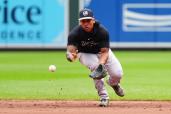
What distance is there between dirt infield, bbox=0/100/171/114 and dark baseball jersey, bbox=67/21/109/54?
99cm

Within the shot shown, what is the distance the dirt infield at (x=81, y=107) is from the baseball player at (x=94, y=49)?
39cm

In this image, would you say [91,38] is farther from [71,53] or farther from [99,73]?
[99,73]

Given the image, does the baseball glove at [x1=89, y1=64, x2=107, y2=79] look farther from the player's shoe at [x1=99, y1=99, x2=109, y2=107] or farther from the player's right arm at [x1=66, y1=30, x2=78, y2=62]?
the player's shoe at [x1=99, y1=99, x2=109, y2=107]

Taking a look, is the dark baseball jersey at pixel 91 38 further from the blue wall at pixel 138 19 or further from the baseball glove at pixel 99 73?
the blue wall at pixel 138 19

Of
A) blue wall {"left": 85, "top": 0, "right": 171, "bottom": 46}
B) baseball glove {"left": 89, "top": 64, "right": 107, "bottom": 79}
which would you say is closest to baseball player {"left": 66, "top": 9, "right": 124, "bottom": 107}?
baseball glove {"left": 89, "top": 64, "right": 107, "bottom": 79}

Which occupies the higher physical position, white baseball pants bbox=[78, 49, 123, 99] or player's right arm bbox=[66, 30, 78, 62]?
player's right arm bbox=[66, 30, 78, 62]

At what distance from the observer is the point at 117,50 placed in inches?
1113

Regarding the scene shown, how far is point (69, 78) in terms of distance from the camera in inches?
661

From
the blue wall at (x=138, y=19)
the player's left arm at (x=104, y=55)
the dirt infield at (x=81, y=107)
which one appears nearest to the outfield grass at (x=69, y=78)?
the dirt infield at (x=81, y=107)

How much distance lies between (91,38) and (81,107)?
1141 millimetres

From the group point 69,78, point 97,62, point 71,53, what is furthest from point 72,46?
point 69,78

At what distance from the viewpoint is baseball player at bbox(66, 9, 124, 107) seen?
10844 mm

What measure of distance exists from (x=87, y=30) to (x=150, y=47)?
17557 mm

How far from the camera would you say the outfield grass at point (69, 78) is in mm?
13367
